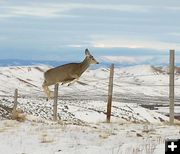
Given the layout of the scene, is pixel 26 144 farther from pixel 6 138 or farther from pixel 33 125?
pixel 33 125

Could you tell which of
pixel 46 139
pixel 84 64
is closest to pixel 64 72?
pixel 84 64

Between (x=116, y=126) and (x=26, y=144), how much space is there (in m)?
4.38

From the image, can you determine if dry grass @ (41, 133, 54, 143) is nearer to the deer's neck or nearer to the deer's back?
the deer's back

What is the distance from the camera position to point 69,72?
18.1 metres

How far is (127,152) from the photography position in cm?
1148

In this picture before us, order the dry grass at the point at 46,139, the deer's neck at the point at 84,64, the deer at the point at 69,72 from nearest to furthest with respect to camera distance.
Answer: the dry grass at the point at 46,139 → the deer at the point at 69,72 → the deer's neck at the point at 84,64

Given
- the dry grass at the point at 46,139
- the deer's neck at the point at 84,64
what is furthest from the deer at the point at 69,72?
the dry grass at the point at 46,139

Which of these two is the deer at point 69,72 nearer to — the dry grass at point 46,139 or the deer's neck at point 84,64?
the deer's neck at point 84,64

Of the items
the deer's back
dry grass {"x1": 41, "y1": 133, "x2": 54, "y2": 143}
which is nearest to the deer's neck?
the deer's back

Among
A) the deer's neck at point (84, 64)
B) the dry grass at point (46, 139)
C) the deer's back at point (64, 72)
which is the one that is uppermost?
the deer's neck at point (84, 64)

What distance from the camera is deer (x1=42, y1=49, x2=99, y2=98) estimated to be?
59.1ft

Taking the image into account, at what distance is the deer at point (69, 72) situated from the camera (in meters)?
18.0

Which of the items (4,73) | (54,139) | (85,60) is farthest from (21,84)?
(54,139)

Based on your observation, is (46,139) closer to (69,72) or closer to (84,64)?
(69,72)
